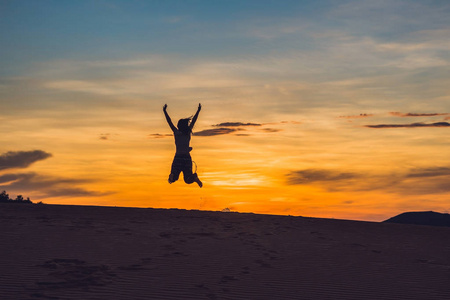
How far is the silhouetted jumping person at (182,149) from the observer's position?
53.0 ft

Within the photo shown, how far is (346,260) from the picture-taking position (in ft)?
44.4

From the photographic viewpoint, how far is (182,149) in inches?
643

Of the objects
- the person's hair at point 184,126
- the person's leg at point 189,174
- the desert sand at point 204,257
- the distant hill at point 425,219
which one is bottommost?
the desert sand at point 204,257

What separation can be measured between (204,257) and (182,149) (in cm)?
440

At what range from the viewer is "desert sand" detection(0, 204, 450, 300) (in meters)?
10.3

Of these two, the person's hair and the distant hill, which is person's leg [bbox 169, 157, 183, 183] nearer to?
the person's hair

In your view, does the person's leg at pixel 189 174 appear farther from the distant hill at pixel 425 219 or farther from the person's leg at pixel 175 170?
the distant hill at pixel 425 219

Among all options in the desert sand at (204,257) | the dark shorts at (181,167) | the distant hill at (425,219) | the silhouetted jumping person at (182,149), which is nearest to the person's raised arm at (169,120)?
the silhouetted jumping person at (182,149)

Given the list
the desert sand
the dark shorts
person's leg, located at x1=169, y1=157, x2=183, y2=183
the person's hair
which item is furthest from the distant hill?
the person's hair

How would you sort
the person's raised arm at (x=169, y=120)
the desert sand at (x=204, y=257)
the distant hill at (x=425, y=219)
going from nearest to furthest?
the desert sand at (x=204, y=257)
the person's raised arm at (x=169, y=120)
the distant hill at (x=425, y=219)

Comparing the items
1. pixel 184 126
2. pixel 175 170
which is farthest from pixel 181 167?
pixel 184 126

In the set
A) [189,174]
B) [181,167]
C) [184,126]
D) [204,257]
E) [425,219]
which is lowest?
[204,257]

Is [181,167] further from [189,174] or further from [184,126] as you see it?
[184,126]

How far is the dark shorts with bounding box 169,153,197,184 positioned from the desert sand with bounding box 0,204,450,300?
4.45ft
